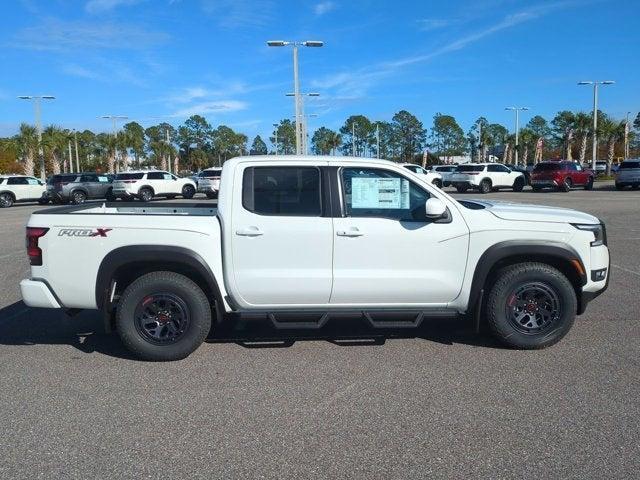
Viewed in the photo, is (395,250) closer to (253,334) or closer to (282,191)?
(282,191)

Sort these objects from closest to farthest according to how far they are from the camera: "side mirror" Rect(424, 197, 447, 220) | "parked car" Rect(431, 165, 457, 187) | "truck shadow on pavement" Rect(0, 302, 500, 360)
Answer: "side mirror" Rect(424, 197, 447, 220), "truck shadow on pavement" Rect(0, 302, 500, 360), "parked car" Rect(431, 165, 457, 187)

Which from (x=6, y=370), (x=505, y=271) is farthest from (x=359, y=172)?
(x=6, y=370)

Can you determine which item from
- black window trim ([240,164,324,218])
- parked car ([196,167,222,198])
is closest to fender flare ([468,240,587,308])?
black window trim ([240,164,324,218])

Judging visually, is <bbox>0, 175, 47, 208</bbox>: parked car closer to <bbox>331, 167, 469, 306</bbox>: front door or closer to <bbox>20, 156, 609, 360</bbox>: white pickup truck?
<bbox>20, 156, 609, 360</bbox>: white pickup truck

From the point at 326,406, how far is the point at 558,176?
3147 cm

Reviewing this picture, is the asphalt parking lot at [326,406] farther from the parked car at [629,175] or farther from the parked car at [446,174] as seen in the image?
the parked car at [629,175]

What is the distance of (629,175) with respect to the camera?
31812 mm

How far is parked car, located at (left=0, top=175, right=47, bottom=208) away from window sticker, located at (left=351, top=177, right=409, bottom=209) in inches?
1170

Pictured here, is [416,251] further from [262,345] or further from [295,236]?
[262,345]

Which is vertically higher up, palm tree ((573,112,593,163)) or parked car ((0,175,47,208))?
palm tree ((573,112,593,163))

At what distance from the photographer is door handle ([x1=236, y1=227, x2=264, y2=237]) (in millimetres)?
4785

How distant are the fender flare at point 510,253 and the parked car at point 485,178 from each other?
27966 mm

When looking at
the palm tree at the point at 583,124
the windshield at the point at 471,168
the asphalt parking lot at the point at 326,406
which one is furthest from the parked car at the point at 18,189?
the palm tree at the point at 583,124

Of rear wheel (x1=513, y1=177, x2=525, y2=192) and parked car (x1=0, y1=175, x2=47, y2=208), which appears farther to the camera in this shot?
rear wheel (x1=513, y1=177, x2=525, y2=192)
